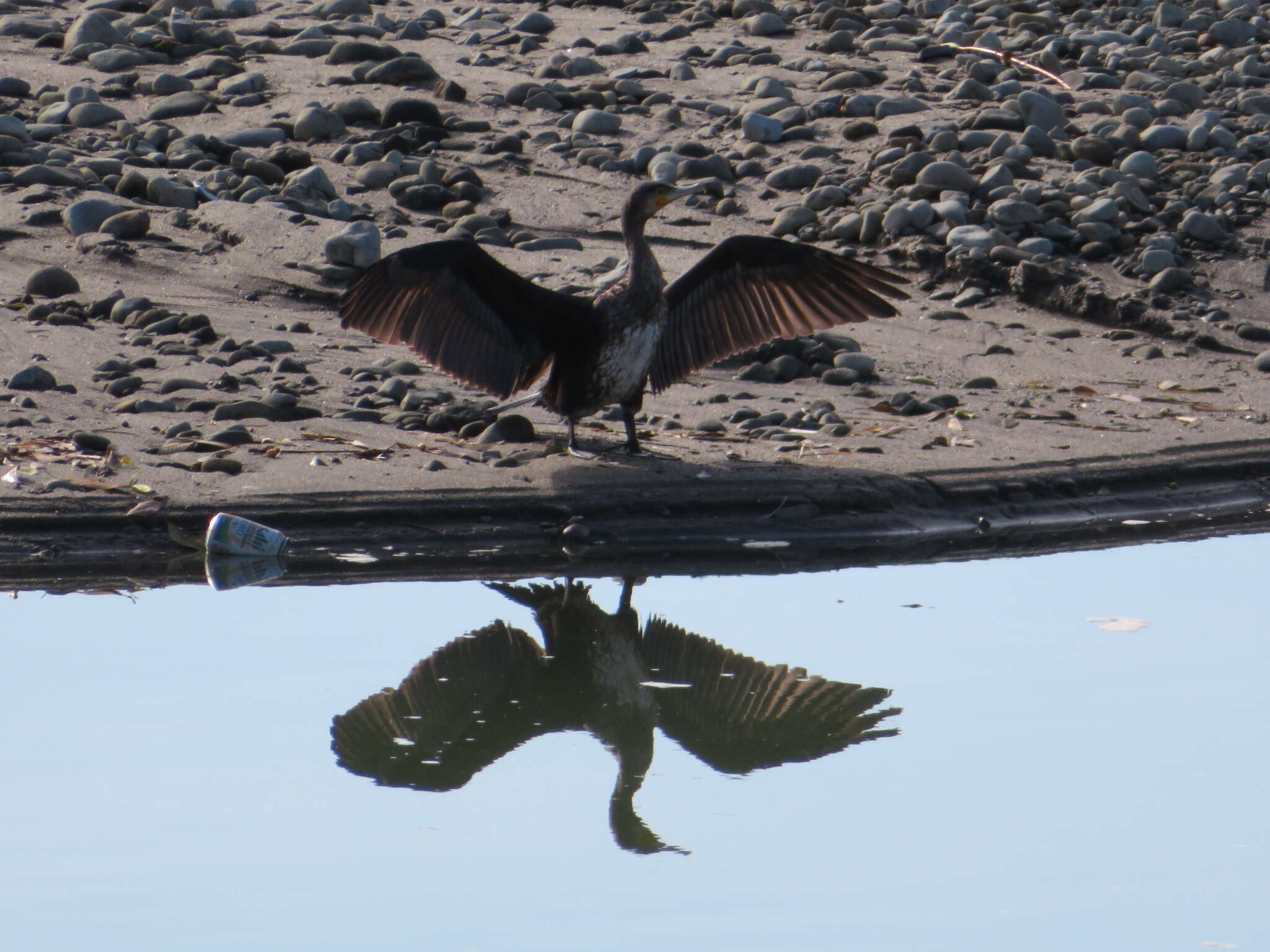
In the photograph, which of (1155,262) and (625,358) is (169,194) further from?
(1155,262)

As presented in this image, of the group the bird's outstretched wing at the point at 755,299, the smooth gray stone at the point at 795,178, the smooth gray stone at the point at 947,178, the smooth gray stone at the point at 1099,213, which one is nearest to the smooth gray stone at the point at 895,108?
the smooth gray stone at the point at 795,178

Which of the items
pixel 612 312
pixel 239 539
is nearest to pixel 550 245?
pixel 612 312

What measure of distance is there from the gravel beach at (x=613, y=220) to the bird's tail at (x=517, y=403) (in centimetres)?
7

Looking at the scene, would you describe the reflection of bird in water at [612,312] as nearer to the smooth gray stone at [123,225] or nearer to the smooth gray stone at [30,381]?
the smooth gray stone at [30,381]

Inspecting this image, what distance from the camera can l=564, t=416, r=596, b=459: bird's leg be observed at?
6.43 metres

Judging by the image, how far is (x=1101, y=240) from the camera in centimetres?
880

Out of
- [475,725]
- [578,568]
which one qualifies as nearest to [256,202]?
[578,568]

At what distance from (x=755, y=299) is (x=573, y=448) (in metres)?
0.94

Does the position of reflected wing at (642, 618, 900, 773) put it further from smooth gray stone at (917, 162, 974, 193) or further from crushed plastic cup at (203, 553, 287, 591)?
smooth gray stone at (917, 162, 974, 193)

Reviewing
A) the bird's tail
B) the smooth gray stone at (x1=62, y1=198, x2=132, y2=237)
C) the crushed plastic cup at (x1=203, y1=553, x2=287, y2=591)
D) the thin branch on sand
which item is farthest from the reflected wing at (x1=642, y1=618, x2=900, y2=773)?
the thin branch on sand

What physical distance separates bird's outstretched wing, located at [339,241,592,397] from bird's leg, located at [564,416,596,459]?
0.25 metres

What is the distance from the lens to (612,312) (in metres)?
6.20

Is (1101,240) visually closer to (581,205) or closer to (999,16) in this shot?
(581,205)

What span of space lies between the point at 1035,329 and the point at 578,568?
3.53 meters
